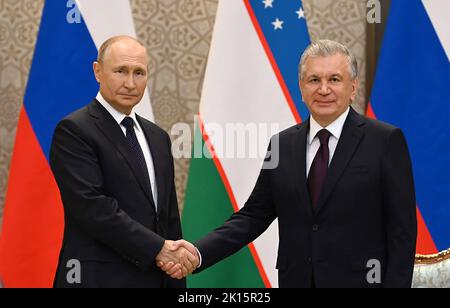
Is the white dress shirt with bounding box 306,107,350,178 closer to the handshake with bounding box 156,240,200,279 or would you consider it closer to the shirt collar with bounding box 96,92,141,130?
the handshake with bounding box 156,240,200,279

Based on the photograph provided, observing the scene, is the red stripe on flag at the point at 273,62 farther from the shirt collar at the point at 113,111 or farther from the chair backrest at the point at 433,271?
the shirt collar at the point at 113,111

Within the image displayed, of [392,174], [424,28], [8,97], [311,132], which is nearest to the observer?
[392,174]

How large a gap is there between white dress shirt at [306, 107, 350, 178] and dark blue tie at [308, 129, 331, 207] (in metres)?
0.02

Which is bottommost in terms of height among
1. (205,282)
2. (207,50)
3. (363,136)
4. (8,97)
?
(205,282)

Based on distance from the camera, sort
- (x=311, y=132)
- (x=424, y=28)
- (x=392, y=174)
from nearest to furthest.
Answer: (x=392, y=174) → (x=311, y=132) → (x=424, y=28)

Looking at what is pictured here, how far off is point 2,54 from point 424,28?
230cm

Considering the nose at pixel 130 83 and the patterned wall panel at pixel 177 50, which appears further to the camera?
the patterned wall panel at pixel 177 50

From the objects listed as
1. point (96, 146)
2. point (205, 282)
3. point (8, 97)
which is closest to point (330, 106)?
point (96, 146)

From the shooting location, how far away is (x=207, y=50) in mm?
3664

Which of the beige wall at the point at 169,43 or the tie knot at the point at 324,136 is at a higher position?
the beige wall at the point at 169,43

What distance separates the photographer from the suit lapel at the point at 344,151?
2134 mm

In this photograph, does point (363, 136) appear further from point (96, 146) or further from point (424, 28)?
point (424, 28)

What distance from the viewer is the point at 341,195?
6.98 feet

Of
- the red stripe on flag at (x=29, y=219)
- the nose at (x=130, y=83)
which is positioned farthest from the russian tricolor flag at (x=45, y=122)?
the nose at (x=130, y=83)
